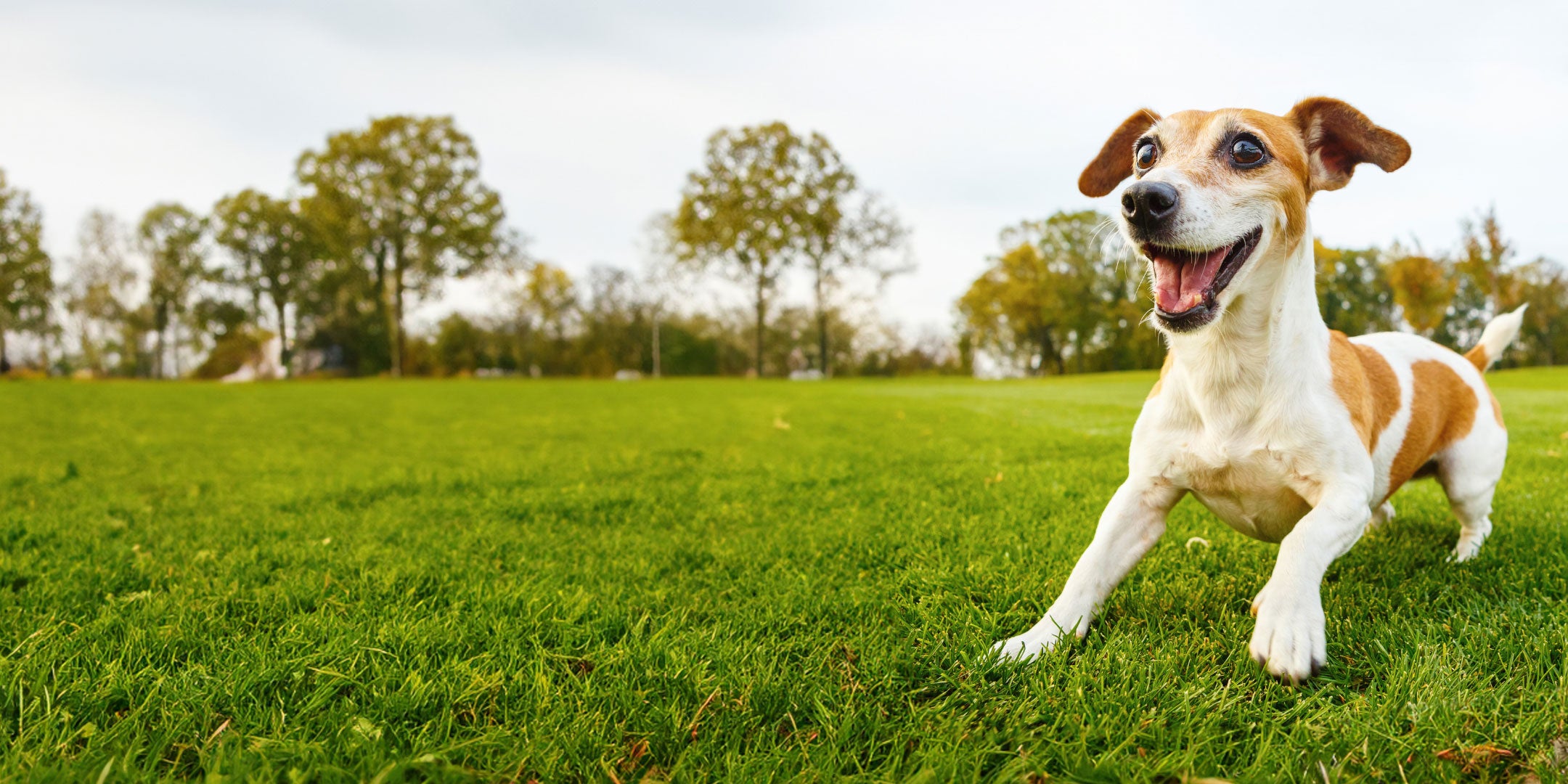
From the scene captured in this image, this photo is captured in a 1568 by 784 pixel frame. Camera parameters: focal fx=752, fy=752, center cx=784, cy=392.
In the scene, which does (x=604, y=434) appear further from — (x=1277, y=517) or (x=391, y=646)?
(x=1277, y=517)

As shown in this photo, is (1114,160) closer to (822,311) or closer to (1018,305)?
(822,311)

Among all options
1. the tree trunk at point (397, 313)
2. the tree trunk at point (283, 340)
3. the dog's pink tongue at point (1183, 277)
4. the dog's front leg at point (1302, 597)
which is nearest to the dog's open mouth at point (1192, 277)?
the dog's pink tongue at point (1183, 277)

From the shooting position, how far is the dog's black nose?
2.24 metres

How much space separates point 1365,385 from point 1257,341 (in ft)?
1.91

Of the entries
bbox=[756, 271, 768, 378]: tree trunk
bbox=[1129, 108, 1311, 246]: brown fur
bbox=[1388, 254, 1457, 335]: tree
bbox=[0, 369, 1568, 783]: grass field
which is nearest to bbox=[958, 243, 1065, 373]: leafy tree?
bbox=[756, 271, 768, 378]: tree trunk

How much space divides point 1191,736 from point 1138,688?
22cm

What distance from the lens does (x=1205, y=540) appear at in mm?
3363

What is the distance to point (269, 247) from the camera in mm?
44156

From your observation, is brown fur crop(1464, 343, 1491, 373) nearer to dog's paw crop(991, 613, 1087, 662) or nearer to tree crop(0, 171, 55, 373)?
dog's paw crop(991, 613, 1087, 662)

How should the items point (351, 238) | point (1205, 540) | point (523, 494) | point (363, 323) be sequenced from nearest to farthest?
point (1205, 540), point (523, 494), point (351, 238), point (363, 323)

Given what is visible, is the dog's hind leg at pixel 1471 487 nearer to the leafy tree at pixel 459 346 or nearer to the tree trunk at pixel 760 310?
the tree trunk at pixel 760 310

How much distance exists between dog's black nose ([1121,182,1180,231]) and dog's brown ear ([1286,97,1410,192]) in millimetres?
982

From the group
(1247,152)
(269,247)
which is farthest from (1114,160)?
(269,247)

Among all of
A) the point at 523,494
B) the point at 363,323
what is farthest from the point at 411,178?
the point at 523,494
